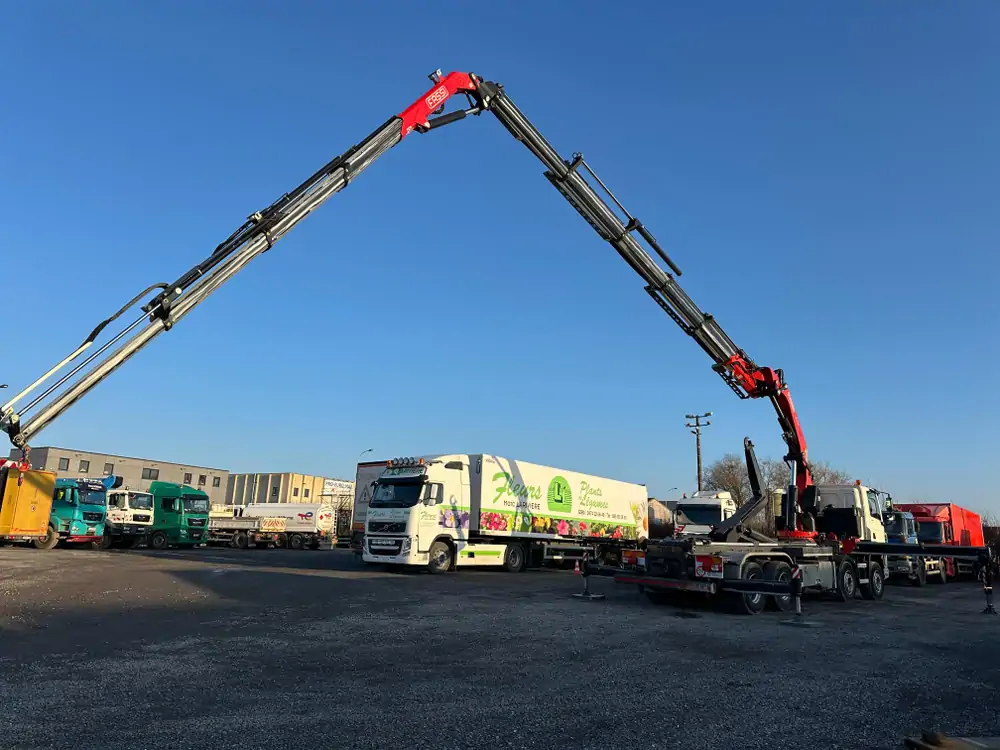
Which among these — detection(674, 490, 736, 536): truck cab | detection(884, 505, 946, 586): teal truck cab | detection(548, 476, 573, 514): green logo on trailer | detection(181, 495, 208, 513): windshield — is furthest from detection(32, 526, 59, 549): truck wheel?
detection(884, 505, 946, 586): teal truck cab

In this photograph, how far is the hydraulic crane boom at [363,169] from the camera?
9508 millimetres

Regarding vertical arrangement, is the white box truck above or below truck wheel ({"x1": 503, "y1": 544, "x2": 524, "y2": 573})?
above

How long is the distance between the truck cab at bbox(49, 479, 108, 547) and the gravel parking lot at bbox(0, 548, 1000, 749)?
18.5 meters

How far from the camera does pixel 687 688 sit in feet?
23.3

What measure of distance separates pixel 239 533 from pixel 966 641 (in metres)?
→ 37.4

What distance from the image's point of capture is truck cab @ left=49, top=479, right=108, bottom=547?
30781 mm

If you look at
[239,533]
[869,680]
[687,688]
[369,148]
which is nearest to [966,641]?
Result: [869,680]

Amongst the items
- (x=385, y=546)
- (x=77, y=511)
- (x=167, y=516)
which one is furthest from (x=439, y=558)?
(x=167, y=516)

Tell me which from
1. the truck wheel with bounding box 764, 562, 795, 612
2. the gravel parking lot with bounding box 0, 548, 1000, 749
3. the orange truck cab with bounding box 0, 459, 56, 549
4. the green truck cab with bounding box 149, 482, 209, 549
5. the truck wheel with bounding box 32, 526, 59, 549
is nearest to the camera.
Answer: the gravel parking lot with bounding box 0, 548, 1000, 749

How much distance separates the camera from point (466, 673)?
7.64 meters

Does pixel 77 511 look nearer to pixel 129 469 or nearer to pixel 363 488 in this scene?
pixel 363 488

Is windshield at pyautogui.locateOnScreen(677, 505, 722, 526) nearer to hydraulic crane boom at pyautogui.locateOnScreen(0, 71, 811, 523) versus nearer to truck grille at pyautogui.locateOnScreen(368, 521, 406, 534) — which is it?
hydraulic crane boom at pyautogui.locateOnScreen(0, 71, 811, 523)

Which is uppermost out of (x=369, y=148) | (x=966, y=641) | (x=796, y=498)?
(x=369, y=148)

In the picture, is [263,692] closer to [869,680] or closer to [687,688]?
[687,688]
